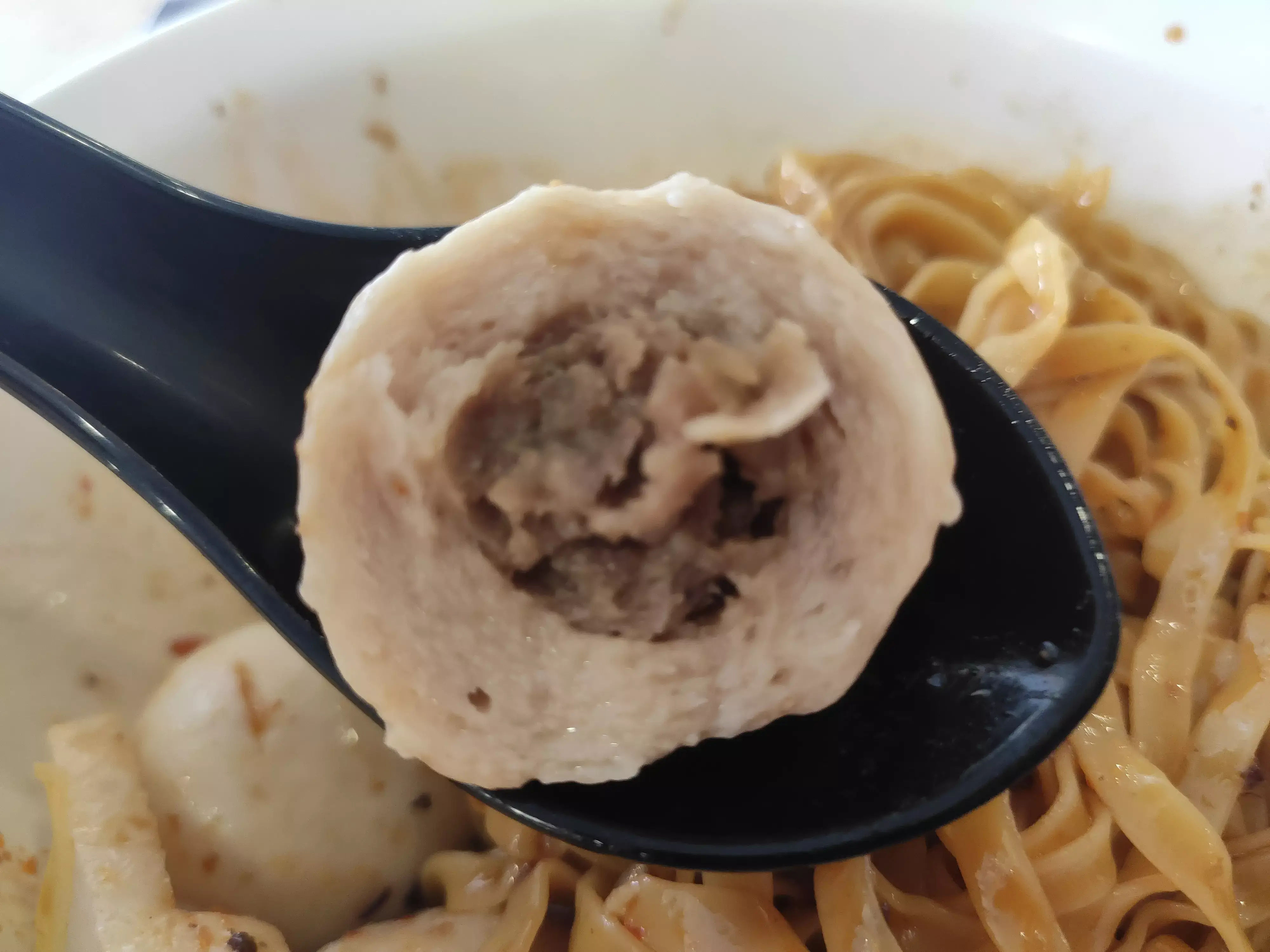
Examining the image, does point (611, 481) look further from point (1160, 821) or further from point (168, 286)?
point (1160, 821)

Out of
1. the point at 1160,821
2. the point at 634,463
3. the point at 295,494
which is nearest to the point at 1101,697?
the point at 1160,821

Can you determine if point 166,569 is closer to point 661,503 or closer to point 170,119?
point 170,119

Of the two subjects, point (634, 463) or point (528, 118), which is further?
point (528, 118)

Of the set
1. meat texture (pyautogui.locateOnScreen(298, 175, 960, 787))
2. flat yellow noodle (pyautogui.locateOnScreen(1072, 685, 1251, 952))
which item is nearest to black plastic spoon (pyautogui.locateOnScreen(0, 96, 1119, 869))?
meat texture (pyautogui.locateOnScreen(298, 175, 960, 787))

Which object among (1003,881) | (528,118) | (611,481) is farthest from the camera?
(528,118)

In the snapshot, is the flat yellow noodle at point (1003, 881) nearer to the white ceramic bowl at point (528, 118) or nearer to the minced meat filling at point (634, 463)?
the minced meat filling at point (634, 463)

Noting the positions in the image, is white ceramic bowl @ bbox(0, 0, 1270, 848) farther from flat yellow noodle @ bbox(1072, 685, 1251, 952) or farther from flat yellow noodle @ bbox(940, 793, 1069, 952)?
flat yellow noodle @ bbox(940, 793, 1069, 952)

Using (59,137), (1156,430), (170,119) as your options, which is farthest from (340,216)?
(1156,430)
